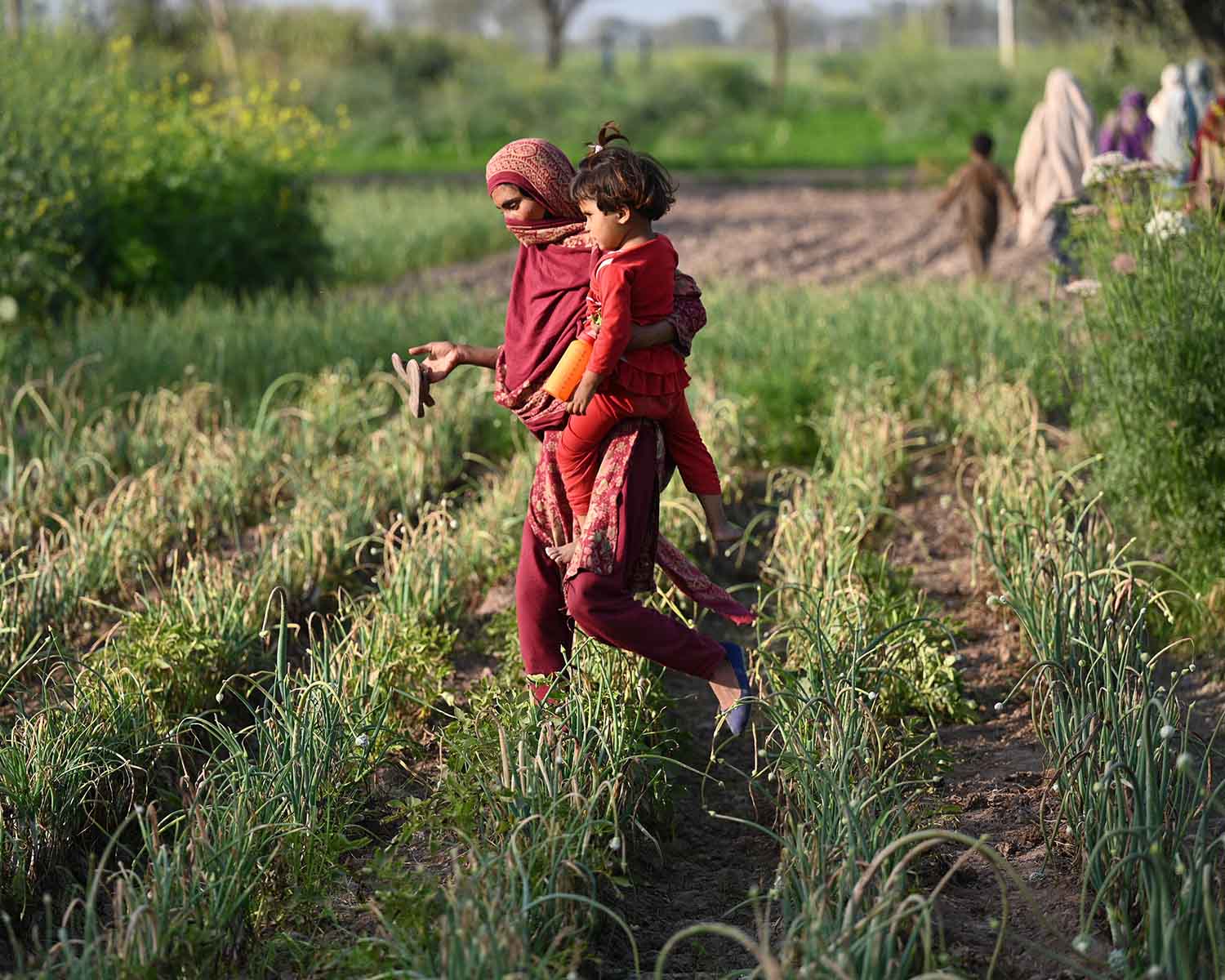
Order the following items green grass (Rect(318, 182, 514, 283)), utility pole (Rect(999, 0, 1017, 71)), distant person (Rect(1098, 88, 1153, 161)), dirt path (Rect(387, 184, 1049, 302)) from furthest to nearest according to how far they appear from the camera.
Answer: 1. utility pole (Rect(999, 0, 1017, 71))
2. green grass (Rect(318, 182, 514, 283))
3. dirt path (Rect(387, 184, 1049, 302))
4. distant person (Rect(1098, 88, 1153, 161))

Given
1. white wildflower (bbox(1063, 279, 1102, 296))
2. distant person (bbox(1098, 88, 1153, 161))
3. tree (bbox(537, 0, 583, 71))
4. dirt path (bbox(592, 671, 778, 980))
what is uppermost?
tree (bbox(537, 0, 583, 71))

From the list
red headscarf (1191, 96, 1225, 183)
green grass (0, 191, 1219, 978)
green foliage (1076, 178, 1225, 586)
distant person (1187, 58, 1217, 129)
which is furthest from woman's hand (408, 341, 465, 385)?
distant person (1187, 58, 1217, 129)

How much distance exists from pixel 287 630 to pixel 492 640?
614 millimetres

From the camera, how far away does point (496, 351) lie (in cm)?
353

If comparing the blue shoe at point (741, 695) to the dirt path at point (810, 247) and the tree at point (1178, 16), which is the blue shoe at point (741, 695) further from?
the tree at point (1178, 16)

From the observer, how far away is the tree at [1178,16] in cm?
1348

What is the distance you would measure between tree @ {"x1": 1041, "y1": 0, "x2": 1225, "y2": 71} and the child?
38.5 ft

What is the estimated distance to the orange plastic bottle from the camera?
329cm

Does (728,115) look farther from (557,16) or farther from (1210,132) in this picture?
(557,16)

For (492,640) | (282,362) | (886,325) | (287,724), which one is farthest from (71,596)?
(886,325)

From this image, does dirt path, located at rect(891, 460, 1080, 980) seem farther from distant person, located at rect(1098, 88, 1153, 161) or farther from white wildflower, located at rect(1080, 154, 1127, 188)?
distant person, located at rect(1098, 88, 1153, 161)

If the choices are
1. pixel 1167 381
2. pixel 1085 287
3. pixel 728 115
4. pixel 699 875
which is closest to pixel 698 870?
pixel 699 875

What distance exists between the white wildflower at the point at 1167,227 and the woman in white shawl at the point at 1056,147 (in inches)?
161

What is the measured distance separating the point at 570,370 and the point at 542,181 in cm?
42
